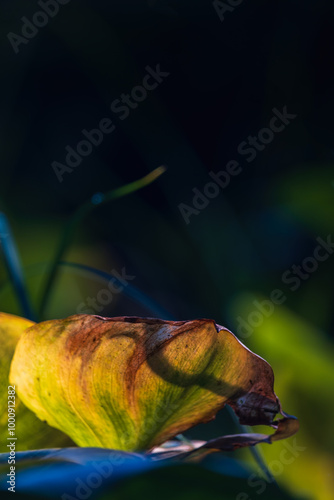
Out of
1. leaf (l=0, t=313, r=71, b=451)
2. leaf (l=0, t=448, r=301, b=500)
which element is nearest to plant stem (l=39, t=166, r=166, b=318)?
leaf (l=0, t=313, r=71, b=451)

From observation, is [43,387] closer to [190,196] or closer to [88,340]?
[88,340]

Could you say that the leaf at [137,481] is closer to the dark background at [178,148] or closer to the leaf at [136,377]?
the leaf at [136,377]

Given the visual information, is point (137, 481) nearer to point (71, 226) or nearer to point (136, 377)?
point (136, 377)

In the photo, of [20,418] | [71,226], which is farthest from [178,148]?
[20,418]

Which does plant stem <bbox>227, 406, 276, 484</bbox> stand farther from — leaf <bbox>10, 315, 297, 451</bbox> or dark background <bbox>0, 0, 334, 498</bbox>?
dark background <bbox>0, 0, 334, 498</bbox>

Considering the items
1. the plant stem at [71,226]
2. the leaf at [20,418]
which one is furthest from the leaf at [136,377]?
the plant stem at [71,226]

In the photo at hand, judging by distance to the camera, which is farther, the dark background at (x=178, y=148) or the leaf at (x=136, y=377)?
the dark background at (x=178, y=148)
